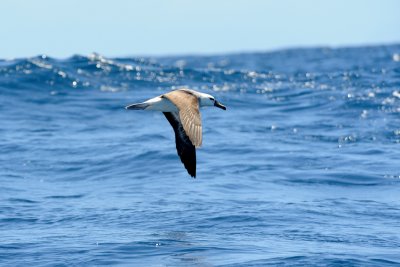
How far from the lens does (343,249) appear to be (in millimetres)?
11828

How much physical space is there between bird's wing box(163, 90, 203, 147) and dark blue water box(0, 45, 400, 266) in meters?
1.64

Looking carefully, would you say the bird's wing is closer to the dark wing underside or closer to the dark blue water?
the dark wing underside

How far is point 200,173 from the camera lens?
1750cm

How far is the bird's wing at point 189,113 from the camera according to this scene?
37.5 ft

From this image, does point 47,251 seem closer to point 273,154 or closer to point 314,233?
point 314,233

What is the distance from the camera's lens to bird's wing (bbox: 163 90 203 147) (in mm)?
11438

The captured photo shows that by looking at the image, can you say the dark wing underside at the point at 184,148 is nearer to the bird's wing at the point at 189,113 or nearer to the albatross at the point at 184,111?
the albatross at the point at 184,111

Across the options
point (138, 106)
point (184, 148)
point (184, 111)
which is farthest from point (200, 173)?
point (184, 111)

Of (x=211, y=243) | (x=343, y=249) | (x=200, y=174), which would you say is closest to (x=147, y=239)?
(x=211, y=243)

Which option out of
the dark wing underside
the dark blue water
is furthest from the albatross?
the dark blue water

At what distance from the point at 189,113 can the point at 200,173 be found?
222 inches

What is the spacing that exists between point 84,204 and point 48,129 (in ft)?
24.4

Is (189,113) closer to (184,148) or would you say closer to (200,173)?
(184,148)

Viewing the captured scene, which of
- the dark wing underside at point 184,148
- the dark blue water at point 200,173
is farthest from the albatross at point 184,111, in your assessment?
the dark blue water at point 200,173
